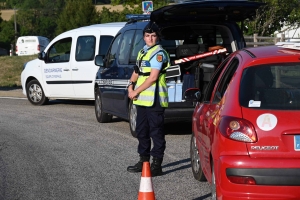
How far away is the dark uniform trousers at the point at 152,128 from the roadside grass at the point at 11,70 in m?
17.5

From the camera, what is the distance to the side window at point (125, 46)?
11.9 meters

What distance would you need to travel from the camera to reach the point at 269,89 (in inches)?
236

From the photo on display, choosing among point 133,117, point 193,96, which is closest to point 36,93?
point 133,117

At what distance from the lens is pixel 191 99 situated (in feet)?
24.8

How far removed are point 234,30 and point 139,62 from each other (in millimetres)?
3500

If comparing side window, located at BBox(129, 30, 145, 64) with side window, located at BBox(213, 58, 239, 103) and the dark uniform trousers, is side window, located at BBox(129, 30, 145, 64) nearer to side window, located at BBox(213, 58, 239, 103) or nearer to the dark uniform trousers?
the dark uniform trousers

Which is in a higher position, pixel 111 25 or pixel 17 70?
pixel 111 25

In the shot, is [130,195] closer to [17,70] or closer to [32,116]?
[32,116]

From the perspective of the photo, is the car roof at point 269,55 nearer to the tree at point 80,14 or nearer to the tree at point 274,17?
the tree at point 274,17

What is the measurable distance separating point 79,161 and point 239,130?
13.7 ft

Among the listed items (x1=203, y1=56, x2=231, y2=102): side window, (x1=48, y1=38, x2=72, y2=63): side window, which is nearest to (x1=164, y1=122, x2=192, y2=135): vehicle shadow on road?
(x1=203, y1=56, x2=231, y2=102): side window

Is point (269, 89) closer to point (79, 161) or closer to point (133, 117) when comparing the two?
point (79, 161)

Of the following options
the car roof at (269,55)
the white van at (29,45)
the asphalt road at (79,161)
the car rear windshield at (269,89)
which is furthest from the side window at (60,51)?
the white van at (29,45)

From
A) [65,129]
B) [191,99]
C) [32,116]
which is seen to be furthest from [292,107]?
[32,116]
